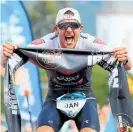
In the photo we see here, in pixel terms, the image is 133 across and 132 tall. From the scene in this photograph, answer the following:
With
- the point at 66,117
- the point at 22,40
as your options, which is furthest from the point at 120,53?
the point at 22,40

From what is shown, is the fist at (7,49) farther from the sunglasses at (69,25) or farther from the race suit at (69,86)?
the sunglasses at (69,25)

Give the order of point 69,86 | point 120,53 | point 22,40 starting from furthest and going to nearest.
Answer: point 22,40, point 69,86, point 120,53

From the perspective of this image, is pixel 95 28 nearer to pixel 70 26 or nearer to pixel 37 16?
pixel 37 16

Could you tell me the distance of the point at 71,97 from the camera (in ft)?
15.5

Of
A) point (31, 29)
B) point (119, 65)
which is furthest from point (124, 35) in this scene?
point (119, 65)

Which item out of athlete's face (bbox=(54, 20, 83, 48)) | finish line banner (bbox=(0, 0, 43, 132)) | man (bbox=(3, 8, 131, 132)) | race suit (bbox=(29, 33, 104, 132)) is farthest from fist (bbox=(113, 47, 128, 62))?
finish line banner (bbox=(0, 0, 43, 132))

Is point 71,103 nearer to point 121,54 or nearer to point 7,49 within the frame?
point 121,54

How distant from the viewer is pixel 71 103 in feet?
15.4

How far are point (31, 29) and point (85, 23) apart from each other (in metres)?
0.92

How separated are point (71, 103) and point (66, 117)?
13 centimetres

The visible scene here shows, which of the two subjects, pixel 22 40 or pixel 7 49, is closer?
pixel 7 49

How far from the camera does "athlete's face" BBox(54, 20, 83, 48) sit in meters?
4.70

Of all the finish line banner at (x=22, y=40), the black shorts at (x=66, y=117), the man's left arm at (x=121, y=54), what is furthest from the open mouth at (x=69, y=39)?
the finish line banner at (x=22, y=40)

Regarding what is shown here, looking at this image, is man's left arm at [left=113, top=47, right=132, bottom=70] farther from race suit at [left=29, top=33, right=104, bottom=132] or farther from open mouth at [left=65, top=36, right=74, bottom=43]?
open mouth at [left=65, top=36, right=74, bottom=43]
